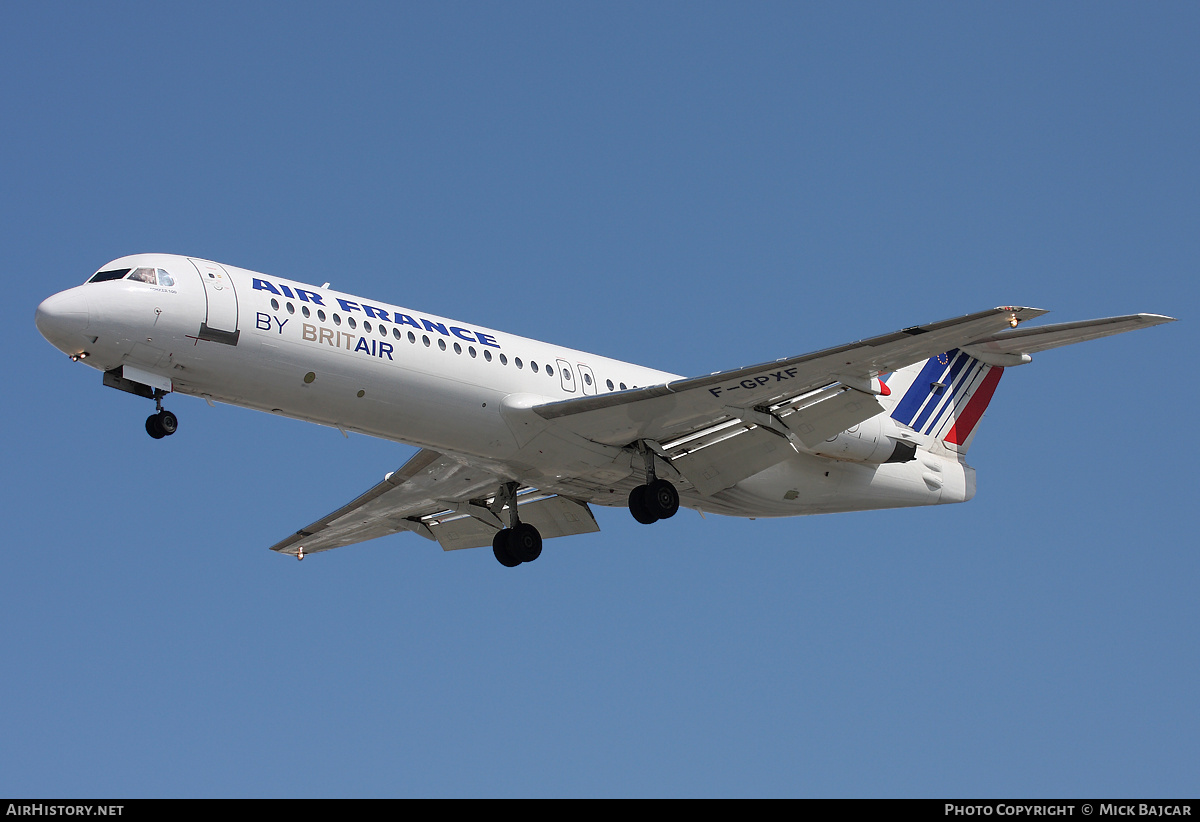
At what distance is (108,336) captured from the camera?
18062 mm

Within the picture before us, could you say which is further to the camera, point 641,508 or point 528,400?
point 641,508

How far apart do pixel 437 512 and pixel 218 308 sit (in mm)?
7657

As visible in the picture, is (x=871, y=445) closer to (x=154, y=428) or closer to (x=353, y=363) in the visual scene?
(x=353, y=363)

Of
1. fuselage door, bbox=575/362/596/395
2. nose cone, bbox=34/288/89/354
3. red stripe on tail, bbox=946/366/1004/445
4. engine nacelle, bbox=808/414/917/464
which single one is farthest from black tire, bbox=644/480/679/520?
nose cone, bbox=34/288/89/354

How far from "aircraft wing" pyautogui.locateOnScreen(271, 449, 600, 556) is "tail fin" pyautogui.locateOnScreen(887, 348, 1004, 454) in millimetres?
6284

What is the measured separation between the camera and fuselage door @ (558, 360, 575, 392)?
72.5ft

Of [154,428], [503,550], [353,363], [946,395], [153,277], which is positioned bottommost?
[154,428]

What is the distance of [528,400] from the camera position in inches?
832

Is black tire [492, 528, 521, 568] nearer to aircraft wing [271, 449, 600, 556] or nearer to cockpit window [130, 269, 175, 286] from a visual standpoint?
aircraft wing [271, 449, 600, 556]

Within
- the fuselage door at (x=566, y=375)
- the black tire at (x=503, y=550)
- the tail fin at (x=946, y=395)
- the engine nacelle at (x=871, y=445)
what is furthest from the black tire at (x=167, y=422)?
the tail fin at (x=946, y=395)

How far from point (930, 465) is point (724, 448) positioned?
16.2 feet

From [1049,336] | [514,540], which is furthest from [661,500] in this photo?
[1049,336]
